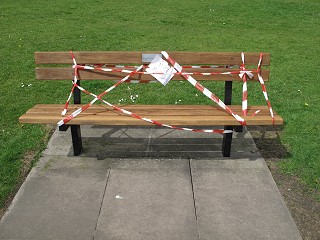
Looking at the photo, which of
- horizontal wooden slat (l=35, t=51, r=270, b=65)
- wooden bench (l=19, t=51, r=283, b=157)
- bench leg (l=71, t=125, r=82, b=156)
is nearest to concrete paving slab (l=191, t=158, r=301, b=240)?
wooden bench (l=19, t=51, r=283, b=157)

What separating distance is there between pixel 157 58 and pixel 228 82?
2.83 ft

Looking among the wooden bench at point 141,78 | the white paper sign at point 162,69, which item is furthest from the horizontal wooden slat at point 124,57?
the white paper sign at point 162,69

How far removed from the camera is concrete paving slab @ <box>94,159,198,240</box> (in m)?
3.45

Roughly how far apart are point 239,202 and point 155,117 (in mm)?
1179

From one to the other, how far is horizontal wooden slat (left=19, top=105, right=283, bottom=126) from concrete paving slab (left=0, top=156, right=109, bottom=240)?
561 millimetres

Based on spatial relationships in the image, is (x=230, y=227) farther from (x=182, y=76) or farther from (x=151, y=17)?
(x=151, y=17)

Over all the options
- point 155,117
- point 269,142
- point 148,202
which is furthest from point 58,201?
point 269,142

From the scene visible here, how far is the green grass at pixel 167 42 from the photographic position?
5.06m

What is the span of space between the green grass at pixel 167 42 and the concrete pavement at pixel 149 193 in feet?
1.23

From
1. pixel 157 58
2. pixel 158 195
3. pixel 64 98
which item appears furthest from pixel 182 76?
pixel 64 98

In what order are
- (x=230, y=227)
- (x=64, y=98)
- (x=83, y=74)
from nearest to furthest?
(x=230, y=227)
(x=83, y=74)
(x=64, y=98)

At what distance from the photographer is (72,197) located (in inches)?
153

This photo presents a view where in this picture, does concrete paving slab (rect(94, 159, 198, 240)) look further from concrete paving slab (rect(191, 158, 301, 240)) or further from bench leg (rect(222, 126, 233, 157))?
bench leg (rect(222, 126, 233, 157))

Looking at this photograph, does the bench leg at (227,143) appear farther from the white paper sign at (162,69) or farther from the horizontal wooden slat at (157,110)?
the white paper sign at (162,69)
